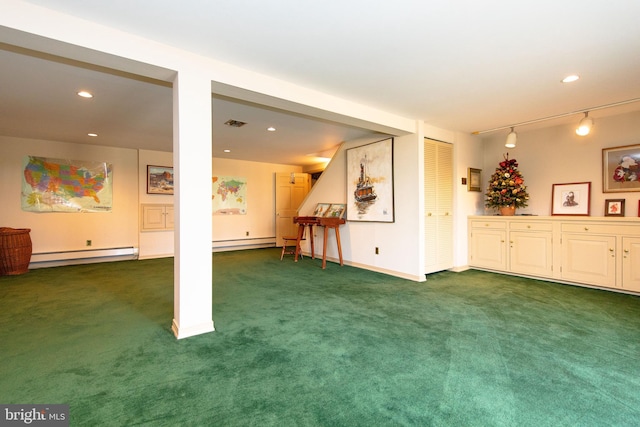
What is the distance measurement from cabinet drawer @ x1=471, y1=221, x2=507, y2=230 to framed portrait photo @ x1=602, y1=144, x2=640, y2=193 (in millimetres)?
1309

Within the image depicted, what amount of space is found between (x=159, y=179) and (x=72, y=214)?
1.65 meters

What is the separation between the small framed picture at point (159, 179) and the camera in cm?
625

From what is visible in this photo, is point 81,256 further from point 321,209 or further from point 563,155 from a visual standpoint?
point 563,155

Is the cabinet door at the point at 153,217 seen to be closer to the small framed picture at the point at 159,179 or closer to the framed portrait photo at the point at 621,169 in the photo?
the small framed picture at the point at 159,179

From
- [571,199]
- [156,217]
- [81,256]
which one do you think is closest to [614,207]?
[571,199]

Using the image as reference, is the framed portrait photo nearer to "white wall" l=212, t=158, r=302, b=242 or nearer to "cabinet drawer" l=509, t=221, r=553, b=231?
"cabinet drawer" l=509, t=221, r=553, b=231

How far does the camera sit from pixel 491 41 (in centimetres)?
224

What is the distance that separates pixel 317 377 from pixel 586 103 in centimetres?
435

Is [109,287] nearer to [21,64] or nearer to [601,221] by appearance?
[21,64]

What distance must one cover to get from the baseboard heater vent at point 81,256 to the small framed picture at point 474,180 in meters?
6.71

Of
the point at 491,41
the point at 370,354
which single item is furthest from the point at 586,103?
the point at 370,354

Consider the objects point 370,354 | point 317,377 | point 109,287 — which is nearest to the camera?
point 317,377

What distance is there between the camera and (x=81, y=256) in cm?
556

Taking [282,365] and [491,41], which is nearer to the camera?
[282,365]
